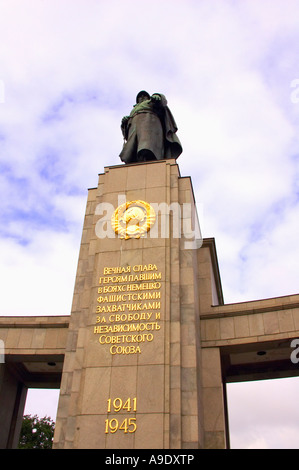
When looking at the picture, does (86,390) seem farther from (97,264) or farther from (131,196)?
(131,196)

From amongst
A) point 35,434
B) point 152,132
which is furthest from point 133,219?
point 35,434

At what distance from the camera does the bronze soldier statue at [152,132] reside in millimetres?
17984

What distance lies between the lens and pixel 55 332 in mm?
15852

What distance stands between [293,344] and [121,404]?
5914 mm

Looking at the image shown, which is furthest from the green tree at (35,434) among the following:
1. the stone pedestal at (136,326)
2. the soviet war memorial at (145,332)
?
the stone pedestal at (136,326)

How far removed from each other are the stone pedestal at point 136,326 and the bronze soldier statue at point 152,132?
1.74m

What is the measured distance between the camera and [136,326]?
13.0 meters

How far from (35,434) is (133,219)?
27550mm

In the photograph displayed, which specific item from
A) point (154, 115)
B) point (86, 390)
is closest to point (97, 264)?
point (86, 390)

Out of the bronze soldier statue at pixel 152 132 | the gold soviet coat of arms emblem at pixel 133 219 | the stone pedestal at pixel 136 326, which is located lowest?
the stone pedestal at pixel 136 326

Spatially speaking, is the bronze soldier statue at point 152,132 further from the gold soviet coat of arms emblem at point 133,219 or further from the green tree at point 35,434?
the green tree at point 35,434

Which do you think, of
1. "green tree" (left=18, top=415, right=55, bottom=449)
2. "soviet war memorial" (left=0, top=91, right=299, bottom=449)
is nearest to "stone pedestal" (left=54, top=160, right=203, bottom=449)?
"soviet war memorial" (left=0, top=91, right=299, bottom=449)

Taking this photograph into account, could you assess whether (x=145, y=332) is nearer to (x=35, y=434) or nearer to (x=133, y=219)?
(x=133, y=219)

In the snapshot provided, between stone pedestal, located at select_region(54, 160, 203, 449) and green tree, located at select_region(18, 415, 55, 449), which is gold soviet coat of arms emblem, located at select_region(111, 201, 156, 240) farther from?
green tree, located at select_region(18, 415, 55, 449)
